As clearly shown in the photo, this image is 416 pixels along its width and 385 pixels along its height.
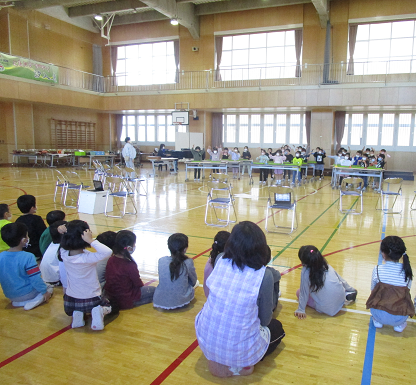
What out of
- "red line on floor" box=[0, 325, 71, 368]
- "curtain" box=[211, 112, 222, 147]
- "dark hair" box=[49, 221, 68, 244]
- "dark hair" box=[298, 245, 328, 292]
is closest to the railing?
"curtain" box=[211, 112, 222, 147]

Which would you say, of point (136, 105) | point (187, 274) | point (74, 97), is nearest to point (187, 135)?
point (136, 105)

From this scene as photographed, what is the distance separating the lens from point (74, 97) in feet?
60.2

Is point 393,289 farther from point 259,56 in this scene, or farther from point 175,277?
point 259,56

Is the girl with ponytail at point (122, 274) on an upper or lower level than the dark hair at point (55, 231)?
lower

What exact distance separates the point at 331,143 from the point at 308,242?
13.0m

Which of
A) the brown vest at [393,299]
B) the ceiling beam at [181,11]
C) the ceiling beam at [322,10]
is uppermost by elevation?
the ceiling beam at [181,11]

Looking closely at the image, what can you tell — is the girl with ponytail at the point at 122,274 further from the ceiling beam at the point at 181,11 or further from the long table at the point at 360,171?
the ceiling beam at the point at 181,11

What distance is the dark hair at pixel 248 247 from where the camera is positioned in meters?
1.99

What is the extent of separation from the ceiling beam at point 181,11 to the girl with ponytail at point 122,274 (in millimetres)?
14274

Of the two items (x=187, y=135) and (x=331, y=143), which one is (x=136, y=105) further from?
(x=331, y=143)

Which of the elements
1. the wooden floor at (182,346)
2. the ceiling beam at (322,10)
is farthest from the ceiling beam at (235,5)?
the wooden floor at (182,346)

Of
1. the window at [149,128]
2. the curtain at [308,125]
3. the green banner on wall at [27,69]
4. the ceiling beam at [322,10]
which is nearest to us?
the ceiling beam at [322,10]

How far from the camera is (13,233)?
301 centimetres

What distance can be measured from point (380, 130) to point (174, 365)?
1801 cm
